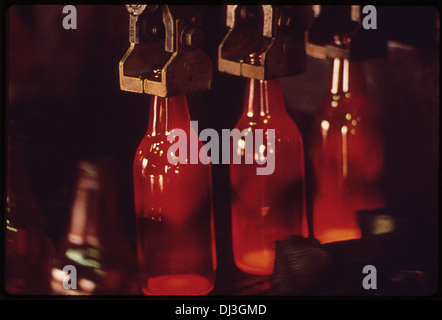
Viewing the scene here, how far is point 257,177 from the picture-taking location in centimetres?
87

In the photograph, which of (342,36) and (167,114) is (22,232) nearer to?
(167,114)

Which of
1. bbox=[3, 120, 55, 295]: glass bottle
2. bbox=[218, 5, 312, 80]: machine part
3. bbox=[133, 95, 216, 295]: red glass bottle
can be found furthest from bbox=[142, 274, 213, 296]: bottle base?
bbox=[218, 5, 312, 80]: machine part

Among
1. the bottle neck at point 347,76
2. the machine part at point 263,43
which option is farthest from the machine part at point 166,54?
the bottle neck at point 347,76

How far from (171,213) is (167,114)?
0.37 feet

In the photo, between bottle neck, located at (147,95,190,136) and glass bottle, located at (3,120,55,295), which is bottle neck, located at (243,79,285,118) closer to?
bottle neck, located at (147,95,190,136)

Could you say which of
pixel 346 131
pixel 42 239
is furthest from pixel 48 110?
pixel 346 131

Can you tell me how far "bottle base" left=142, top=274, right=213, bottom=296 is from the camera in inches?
32.9

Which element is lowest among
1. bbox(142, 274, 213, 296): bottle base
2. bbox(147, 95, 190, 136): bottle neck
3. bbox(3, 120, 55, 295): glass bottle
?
bbox(142, 274, 213, 296): bottle base

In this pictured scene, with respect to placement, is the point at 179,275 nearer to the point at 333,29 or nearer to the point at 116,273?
the point at 116,273

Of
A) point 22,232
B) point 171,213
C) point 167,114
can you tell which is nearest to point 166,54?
point 167,114

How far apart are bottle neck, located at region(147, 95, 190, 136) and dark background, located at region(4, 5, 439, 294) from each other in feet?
0.32

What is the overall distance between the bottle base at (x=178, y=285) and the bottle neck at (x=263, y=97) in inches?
8.0

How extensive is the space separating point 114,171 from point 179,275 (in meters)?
0.16

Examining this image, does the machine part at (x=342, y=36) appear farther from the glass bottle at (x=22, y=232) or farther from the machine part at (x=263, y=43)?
the glass bottle at (x=22, y=232)
